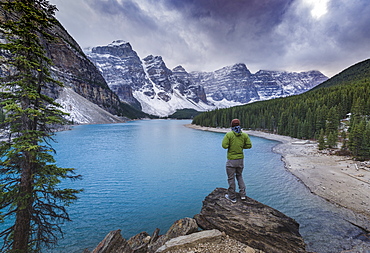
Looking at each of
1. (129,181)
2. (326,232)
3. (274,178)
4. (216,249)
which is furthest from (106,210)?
(274,178)

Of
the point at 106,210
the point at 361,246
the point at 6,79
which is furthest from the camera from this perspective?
the point at 106,210

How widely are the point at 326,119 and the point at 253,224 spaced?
5008 cm

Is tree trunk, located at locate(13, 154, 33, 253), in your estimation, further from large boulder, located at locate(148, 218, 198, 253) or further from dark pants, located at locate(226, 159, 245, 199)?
dark pants, located at locate(226, 159, 245, 199)

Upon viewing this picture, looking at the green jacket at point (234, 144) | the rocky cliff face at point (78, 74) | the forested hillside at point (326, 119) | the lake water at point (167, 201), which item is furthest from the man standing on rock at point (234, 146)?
the rocky cliff face at point (78, 74)

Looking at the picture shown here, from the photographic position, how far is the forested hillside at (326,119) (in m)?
22.3

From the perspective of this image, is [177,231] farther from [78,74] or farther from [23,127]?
[78,74]

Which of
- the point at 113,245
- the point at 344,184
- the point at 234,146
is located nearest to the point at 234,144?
the point at 234,146

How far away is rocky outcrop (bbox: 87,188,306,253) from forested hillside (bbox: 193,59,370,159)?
74.6ft

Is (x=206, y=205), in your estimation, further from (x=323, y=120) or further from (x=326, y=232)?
(x=323, y=120)

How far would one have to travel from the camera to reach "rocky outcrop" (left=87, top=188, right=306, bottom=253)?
204 inches

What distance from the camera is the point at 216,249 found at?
4926 millimetres

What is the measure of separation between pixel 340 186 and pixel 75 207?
2010 centimetres

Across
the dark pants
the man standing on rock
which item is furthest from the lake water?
the man standing on rock

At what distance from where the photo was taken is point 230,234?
6.09 m
